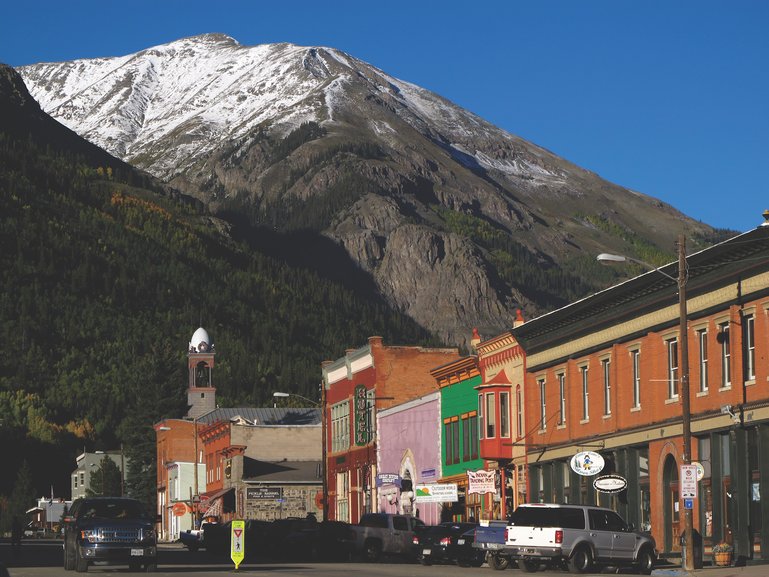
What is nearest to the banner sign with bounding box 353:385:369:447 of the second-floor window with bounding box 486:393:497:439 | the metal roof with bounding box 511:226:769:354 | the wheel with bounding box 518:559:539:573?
the second-floor window with bounding box 486:393:497:439

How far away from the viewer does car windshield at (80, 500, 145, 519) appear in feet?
148

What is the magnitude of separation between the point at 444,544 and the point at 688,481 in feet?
46.3

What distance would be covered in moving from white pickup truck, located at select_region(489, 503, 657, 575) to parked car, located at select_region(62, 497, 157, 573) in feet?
34.8

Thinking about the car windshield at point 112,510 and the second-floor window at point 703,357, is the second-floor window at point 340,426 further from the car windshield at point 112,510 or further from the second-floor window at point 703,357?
the car windshield at point 112,510

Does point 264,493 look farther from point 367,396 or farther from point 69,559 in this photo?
point 69,559

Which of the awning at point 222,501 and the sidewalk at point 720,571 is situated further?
the awning at point 222,501

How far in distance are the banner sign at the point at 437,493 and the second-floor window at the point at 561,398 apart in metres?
8.64

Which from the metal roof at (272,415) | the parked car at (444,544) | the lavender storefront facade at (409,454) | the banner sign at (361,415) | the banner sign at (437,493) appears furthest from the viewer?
the metal roof at (272,415)

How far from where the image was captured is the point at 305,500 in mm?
111312

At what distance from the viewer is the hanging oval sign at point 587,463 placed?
2354 inches

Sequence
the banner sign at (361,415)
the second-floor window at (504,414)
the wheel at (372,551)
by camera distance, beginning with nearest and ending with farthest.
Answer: the wheel at (372,551), the second-floor window at (504,414), the banner sign at (361,415)

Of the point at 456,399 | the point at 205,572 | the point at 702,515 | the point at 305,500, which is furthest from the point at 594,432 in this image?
the point at 305,500

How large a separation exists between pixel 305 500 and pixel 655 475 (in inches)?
2231

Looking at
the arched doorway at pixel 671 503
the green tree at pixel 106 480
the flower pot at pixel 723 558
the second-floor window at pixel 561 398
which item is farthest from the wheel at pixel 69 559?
the green tree at pixel 106 480
